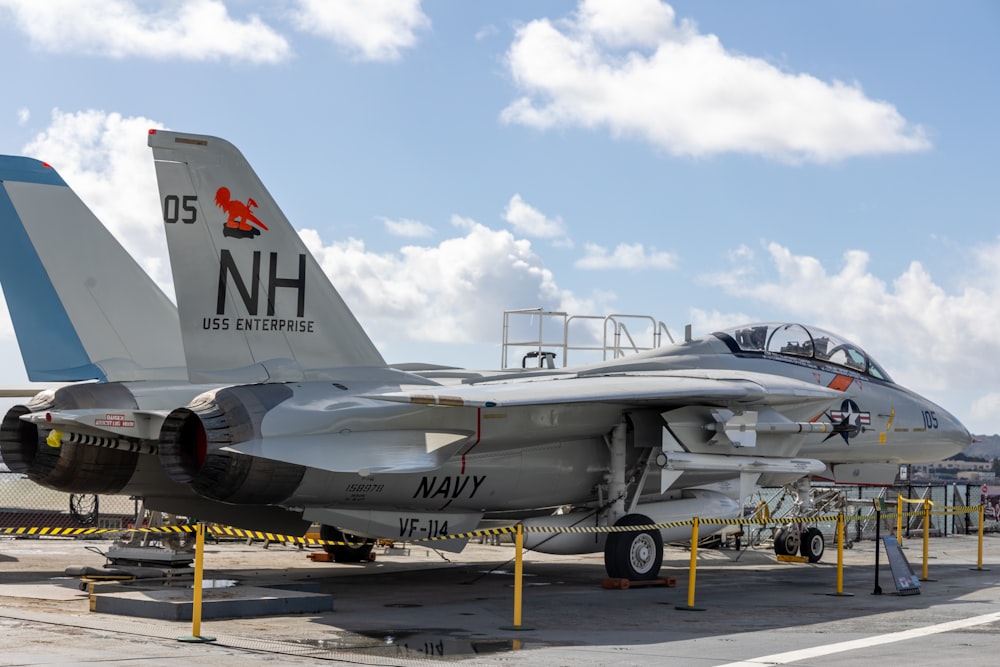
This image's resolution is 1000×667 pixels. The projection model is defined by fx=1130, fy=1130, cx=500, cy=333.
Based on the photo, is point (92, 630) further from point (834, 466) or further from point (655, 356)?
point (834, 466)

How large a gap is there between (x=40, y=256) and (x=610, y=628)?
8392 mm

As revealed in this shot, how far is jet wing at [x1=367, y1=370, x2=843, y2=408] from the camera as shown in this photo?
997cm

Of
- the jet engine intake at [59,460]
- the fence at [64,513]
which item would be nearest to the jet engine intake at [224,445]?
the jet engine intake at [59,460]

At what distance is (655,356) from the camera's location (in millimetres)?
13820

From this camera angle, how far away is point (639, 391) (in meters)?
11.3

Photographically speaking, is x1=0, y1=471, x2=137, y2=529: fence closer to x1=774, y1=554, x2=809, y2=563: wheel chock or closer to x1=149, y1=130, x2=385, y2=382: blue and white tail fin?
x1=149, y1=130, x2=385, y2=382: blue and white tail fin

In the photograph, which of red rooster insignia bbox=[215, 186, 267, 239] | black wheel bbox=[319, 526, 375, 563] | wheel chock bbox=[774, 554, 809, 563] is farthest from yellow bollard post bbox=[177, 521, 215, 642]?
wheel chock bbox=[774, 554, 809, 563]

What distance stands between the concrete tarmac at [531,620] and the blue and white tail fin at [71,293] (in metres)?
2.45

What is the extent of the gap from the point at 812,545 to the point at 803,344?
3.08m

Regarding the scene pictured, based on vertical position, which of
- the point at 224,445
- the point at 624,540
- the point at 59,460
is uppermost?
the point at 224,445

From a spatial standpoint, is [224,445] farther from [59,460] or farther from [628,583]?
[628,583]

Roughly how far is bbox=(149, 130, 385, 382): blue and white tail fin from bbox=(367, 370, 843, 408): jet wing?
1.35 meters

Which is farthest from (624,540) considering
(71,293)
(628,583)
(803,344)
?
(71,293)

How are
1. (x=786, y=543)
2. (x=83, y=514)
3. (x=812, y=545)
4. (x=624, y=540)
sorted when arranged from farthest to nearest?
(x=83, y=514) < (x=786, y=543) < (x=812, y=545) < (x=624, y=540)
